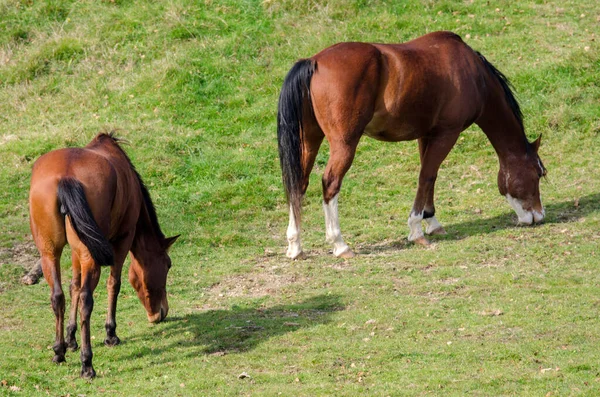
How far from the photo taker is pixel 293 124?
9.16 m

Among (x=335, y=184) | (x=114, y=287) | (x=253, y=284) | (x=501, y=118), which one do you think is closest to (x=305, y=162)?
(x=335, y=184)

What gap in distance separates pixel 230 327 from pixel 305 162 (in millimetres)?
2753

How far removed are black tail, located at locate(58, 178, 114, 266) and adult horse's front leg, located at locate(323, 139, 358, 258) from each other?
11.5 ft

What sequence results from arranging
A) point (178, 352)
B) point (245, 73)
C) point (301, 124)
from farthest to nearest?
1. point (245, 73)
2. point (301, 124)
3. point (178, 352)

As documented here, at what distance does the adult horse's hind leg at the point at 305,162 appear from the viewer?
9398mm

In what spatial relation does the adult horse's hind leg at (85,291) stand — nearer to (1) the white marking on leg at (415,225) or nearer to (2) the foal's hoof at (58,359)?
(2) the foal's hoof at (58,359)

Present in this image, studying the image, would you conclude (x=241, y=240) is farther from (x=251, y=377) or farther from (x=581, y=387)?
(x=581, y=387)

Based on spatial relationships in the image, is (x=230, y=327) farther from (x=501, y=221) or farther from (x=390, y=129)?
(x=501, y=221)

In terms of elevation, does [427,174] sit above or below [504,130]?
below

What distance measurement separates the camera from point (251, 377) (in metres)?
6.27

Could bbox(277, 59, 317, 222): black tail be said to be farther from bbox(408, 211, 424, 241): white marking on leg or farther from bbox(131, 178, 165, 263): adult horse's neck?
bbox(131, 178, 165, 263): adult horse's neck

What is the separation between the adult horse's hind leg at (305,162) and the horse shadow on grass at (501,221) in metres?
0.75

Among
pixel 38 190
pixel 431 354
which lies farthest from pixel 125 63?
pixel 431 354

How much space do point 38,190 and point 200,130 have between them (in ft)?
22.8
